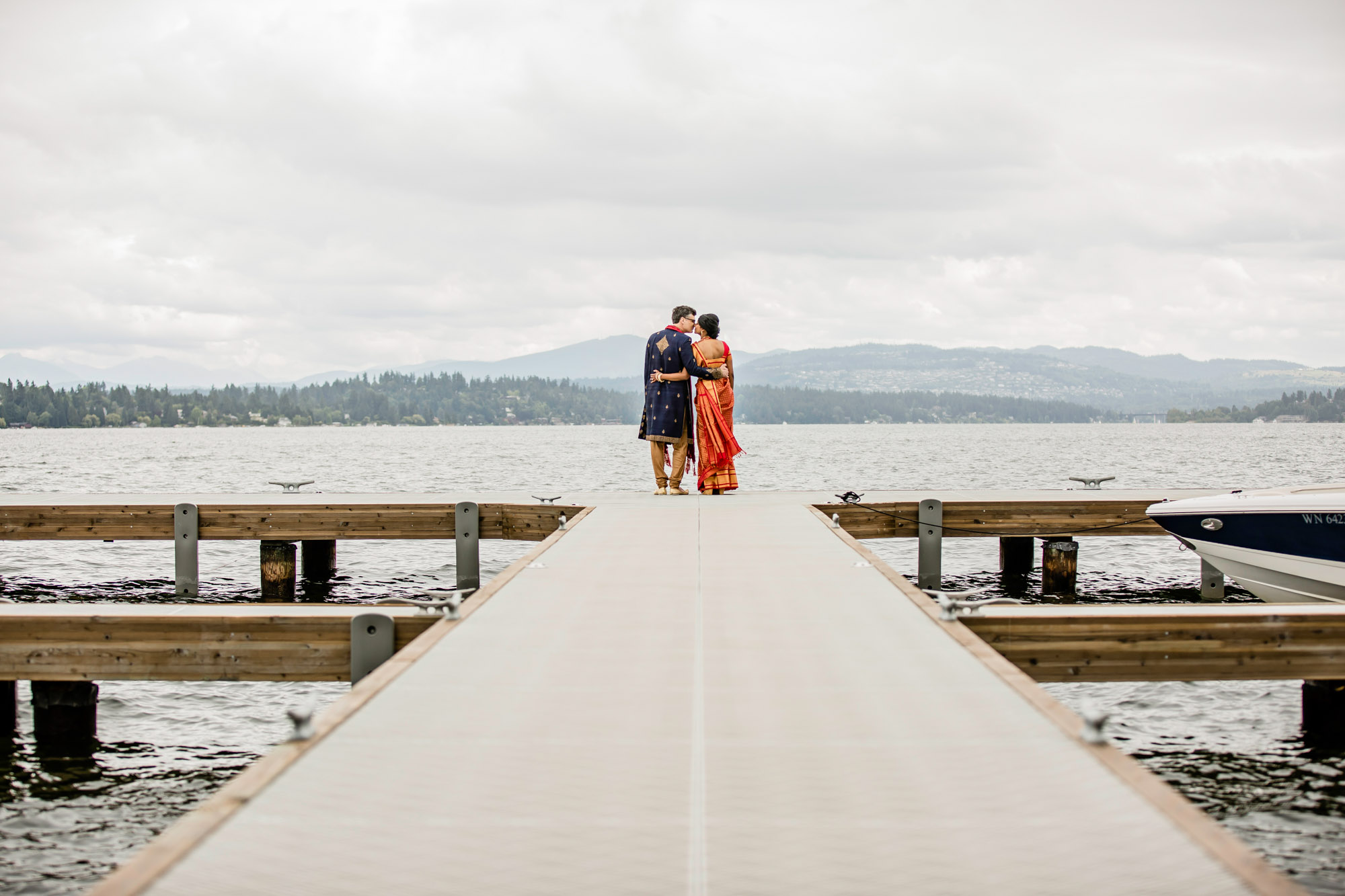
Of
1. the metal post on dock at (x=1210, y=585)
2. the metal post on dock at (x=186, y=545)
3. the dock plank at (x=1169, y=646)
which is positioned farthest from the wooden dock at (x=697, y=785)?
the metal post on dock at (x=1210, y=585)

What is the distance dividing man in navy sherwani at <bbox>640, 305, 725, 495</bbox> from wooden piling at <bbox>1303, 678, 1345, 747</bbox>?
7.29m

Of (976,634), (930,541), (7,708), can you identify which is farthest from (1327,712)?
(7,708)

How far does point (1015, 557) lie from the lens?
1623cm

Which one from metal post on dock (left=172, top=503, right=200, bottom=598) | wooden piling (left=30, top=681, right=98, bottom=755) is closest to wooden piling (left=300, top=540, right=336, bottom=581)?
metal post on dock (left=172, top=503, right=200, bottom=598)

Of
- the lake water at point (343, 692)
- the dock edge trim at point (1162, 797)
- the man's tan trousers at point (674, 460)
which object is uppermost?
the man's tan trousers at point (674, 460)

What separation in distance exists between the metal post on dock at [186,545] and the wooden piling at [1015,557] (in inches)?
459

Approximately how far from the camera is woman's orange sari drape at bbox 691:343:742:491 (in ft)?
42.2

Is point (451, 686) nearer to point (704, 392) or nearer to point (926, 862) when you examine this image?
point (926, 862)

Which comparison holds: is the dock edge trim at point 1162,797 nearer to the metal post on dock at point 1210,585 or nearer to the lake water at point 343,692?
the lake water at point 343,692

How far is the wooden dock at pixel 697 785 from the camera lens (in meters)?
2.70

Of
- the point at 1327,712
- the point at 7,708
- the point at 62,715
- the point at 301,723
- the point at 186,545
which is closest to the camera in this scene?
the point at 301,723

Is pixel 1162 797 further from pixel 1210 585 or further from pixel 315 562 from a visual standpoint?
pixel 315 562

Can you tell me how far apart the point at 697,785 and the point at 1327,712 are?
631 cm

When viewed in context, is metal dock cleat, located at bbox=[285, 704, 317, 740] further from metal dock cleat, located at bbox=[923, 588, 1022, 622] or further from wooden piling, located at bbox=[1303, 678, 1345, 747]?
wooden piling, located at bbox=[1303, 678, 1345, 747]
